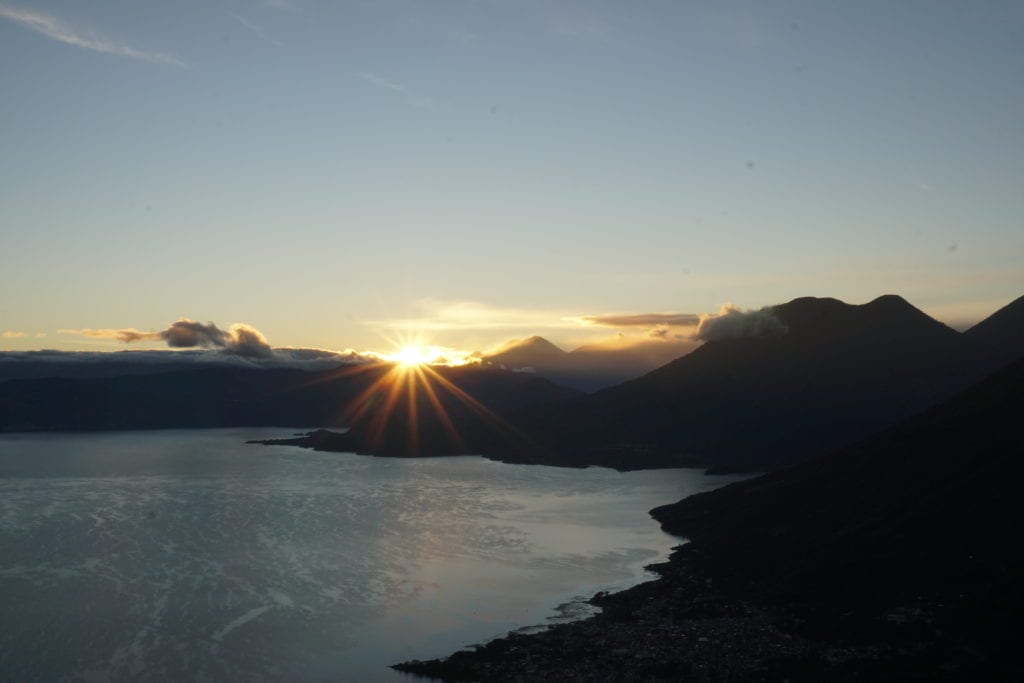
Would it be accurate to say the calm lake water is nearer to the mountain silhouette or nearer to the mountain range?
the mountain range

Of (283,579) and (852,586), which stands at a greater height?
(852,586)

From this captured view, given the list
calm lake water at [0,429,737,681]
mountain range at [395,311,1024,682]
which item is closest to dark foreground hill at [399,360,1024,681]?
mountain range at [395,311,1024,682]

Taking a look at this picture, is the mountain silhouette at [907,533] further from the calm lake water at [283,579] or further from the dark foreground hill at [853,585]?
the calm lake water at [283,579]

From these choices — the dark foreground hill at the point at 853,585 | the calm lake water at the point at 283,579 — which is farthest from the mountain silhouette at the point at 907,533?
the calm lake water at the point at 283,579

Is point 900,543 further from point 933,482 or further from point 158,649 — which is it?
point 158,649

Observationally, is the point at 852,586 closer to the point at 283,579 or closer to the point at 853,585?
the point at 853,585

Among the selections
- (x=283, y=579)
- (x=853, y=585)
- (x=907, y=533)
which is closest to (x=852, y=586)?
(x=853, y=585)
